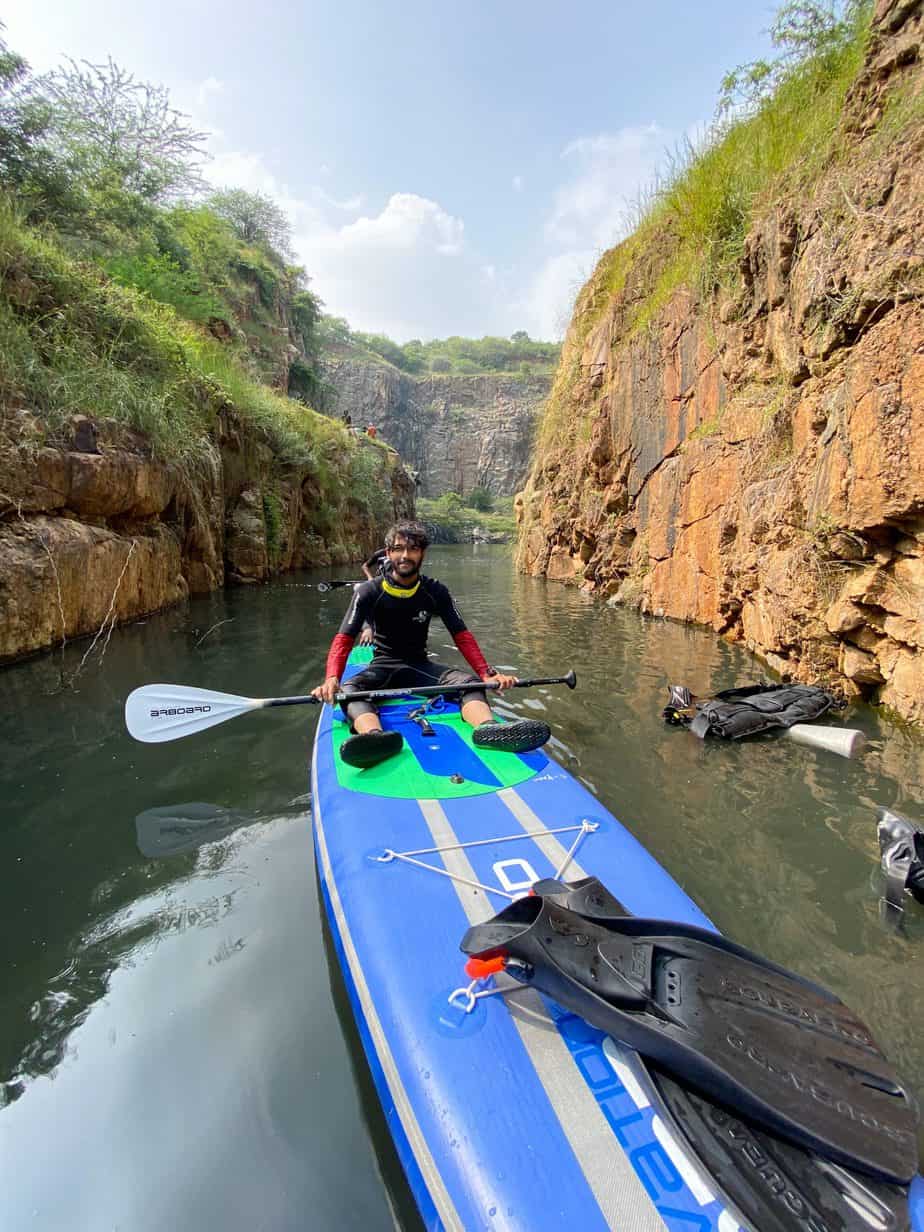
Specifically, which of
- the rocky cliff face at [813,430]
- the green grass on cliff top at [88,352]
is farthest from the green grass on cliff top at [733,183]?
the green grass on cliff top at [88,352]

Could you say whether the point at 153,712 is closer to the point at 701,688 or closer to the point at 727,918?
the point at 727,918

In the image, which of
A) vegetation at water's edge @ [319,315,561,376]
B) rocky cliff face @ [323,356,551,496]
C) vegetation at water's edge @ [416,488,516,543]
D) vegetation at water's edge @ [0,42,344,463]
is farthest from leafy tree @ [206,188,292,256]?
vegetation at water's edge @ [319,315,561,376]

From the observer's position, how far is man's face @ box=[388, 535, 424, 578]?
3.65 meters

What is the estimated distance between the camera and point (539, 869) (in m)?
2.09

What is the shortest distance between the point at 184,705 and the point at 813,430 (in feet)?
19.2

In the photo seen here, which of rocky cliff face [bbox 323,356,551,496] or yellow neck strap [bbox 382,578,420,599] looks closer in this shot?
yellow neck strap [bbox 382,578,420,599]

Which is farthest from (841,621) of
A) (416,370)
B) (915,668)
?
(416,370)

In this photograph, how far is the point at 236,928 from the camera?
2.33 m

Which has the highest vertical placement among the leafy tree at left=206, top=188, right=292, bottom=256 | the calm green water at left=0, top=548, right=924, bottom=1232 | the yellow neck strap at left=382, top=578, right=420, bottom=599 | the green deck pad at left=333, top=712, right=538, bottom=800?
the leafy tree at left=206, top=188, right=292, bottom=256

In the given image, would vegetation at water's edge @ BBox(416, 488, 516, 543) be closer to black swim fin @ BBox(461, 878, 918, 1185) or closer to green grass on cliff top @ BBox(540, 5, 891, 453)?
green grass on cliff top @ BBox(540, 5, 891, 453)

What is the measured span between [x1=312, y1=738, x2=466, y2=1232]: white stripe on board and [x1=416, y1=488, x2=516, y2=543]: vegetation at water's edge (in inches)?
1442

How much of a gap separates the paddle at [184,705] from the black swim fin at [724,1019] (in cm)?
207

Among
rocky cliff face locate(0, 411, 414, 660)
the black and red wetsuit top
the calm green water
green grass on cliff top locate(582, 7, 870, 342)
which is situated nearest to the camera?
the calm green water

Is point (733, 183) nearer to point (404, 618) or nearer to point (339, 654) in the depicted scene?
point (404, 618)
